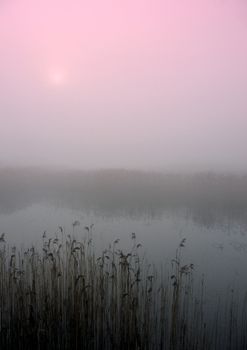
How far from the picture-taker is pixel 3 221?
117 inches

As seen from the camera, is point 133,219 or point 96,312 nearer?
point 96,312

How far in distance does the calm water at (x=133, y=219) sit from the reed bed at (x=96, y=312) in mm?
185

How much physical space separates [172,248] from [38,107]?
1495mm

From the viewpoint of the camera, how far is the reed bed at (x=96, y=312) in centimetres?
232

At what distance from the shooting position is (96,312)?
242 cm

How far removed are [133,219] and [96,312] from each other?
2.70 ft

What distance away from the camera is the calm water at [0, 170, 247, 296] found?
290cm

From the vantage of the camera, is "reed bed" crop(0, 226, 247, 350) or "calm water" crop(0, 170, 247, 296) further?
"calm water" crop(0, 170, 247, 296)

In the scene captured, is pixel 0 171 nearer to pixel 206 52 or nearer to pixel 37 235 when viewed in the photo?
pixel 37 235

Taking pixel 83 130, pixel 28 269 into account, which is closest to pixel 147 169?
pixel 83 130

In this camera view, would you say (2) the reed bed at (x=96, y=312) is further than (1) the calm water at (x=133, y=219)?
No

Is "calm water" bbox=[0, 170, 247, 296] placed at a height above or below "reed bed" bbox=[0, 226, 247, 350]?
above

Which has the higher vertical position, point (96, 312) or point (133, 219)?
point (133, 219)

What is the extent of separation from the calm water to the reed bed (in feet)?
0.61
